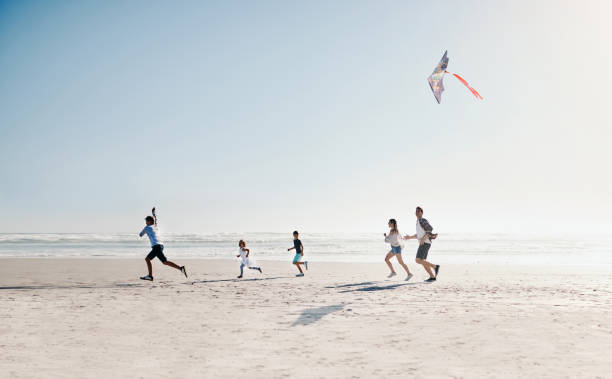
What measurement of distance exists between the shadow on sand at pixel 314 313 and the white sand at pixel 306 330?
2cm

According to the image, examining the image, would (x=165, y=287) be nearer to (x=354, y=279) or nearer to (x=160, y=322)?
(x=160, y=322)

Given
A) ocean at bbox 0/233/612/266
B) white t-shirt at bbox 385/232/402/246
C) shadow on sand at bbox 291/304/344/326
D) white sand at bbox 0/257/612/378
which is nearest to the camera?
white sand at bbox 0/257/612/378

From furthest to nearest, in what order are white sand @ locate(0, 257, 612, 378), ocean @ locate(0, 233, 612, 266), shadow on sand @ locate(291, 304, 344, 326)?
ocean @ locate(0, 233, 612, 266)
shadow on sand @ locate(291, 304, 344, 326)
white sand @ locate(0, 257, 612, 378)

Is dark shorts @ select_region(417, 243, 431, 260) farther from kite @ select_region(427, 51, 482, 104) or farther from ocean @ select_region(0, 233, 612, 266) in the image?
ocean @ select_region(0, 233, 612, 266)

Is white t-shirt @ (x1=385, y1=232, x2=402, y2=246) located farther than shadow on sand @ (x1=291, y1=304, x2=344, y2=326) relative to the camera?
Yes

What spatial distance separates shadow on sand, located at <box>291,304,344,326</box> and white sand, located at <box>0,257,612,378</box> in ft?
0.08

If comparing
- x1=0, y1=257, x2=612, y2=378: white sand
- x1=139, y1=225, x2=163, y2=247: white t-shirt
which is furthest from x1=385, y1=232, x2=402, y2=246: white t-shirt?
x1=139, y1=225, x2=163, y2=247: white t-shirt

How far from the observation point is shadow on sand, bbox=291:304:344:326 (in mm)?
6793

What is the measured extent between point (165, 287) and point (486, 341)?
324 inches

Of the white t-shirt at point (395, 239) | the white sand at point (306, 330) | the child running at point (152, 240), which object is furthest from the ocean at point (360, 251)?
the white sand at point (306, 330)

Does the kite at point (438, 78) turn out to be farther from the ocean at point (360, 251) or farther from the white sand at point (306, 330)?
the ocean at point (360, 251)

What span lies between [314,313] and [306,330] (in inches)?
49.8

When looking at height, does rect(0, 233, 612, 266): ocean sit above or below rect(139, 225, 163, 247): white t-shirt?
below

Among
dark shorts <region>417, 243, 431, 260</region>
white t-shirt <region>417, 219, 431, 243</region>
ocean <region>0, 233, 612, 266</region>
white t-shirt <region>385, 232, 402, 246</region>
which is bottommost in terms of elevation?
ocean <region>0, 233, 612, 266</region>
